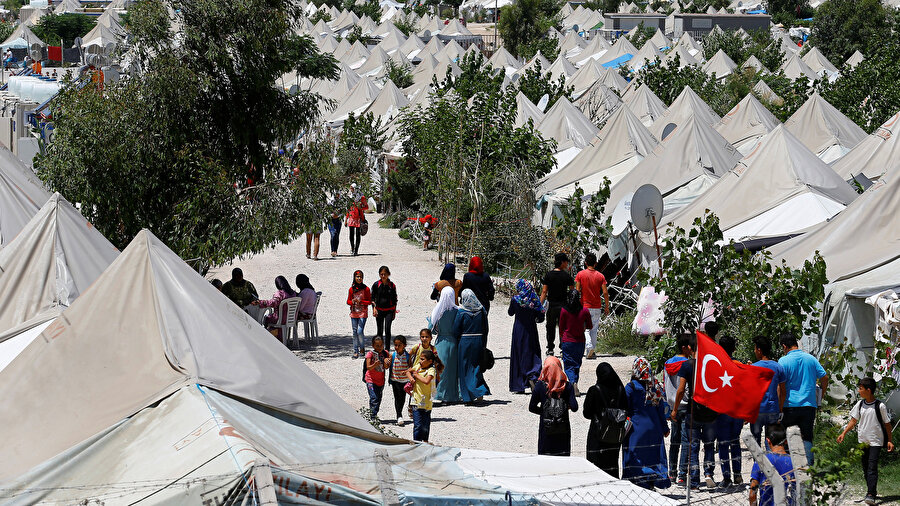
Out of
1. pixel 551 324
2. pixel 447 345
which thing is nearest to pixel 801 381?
pixel 447 345

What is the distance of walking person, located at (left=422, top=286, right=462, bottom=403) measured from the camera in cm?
1230

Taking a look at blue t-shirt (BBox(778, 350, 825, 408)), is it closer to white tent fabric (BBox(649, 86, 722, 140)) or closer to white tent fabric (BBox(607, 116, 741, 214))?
white tent fabric (BBox(607, 116, 741, 214))

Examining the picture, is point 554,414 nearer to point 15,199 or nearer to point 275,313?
point 275,313

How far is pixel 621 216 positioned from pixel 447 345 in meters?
4.95

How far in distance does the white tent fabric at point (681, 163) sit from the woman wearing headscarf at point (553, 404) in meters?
9.94

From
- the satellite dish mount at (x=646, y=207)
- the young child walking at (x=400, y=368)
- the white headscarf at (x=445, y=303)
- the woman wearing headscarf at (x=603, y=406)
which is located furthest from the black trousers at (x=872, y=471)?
the satellite dish mount at (x=646, y=207)

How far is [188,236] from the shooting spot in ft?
47.5

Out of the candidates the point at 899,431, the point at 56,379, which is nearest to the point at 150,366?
the point at 56,379

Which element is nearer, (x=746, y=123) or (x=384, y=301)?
(x=384, y=301)

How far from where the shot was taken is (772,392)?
30.8 ft

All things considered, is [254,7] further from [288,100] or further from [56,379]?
[56,379]

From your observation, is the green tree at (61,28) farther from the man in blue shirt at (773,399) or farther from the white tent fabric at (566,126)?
the man in blue shirt at (773,399)

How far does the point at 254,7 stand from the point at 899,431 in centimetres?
932

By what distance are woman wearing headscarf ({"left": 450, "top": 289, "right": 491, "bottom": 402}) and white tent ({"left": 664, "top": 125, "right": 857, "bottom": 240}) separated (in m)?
4.98
